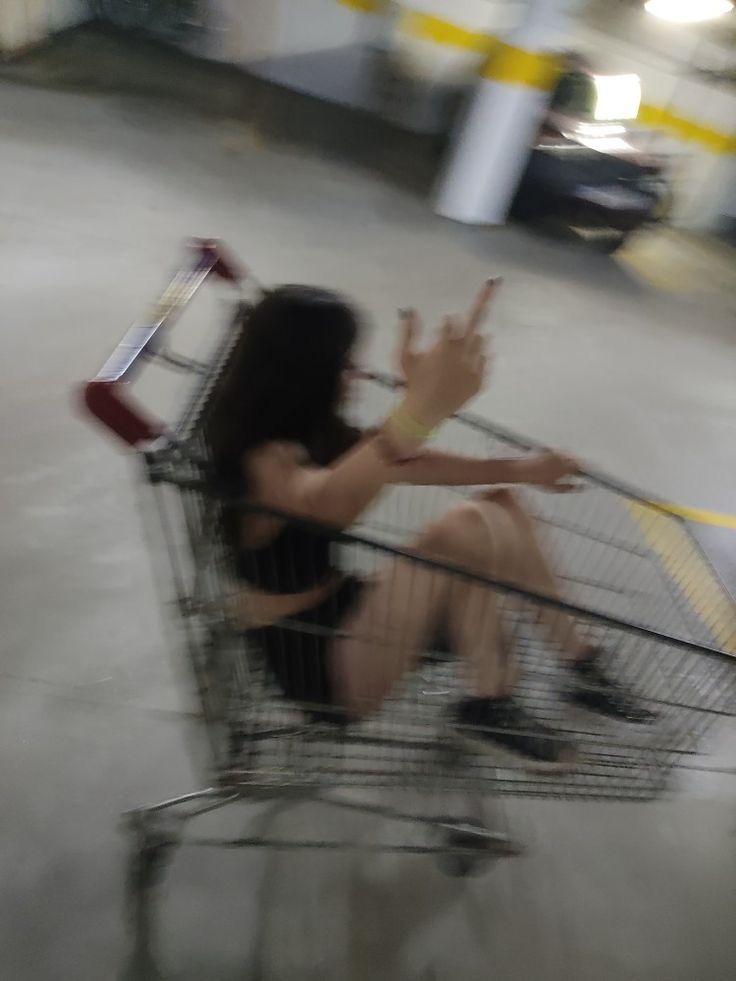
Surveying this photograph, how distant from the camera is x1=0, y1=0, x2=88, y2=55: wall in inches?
248

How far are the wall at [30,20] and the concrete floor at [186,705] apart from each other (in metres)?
2.86

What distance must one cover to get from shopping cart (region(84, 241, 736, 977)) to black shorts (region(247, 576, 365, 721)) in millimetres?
26

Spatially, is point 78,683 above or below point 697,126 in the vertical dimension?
below

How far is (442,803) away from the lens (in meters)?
1.74

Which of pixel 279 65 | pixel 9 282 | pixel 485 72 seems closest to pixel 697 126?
pixel 485 72

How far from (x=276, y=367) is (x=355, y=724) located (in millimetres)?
679

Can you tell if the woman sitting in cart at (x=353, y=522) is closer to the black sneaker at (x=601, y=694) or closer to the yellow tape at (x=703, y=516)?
the black sneaker at (x=601, y=694)

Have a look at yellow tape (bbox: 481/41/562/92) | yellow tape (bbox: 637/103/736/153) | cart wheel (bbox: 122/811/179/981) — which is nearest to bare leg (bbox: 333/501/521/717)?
cart wheel (bbox: 122/811/179/981)

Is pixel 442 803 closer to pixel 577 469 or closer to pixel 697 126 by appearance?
pixel 577 469

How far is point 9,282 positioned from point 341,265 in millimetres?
1905

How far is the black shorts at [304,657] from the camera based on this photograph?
1.24 meters

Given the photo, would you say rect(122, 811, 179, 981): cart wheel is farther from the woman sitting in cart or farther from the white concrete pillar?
the white concrete pillar

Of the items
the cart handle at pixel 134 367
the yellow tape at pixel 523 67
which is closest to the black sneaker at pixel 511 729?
the cart handle at pixel 134 367

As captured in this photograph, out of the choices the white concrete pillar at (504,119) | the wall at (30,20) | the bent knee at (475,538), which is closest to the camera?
the bent knee at (475,538)
